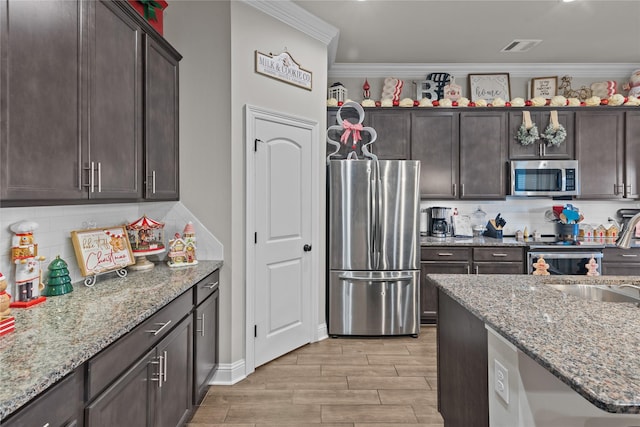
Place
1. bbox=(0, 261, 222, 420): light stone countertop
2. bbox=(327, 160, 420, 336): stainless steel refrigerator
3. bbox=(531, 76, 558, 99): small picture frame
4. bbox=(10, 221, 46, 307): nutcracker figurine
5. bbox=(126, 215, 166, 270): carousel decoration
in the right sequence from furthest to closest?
1. bbox=(531, 76, 558, 99): small picture frame
2. bbox=(327, 160, 420, 336): stainless steel refrigerator
3. bbox=(126, 215, 166, 270): carousel decoration
4. bbox=(10, 221, 46, 307): nutcracker figurine
5. bbox=(0, 261, 222, 420): light stone countertop

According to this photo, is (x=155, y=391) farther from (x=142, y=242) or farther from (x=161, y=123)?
(x=161, y=123)

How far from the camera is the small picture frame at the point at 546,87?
4.53m

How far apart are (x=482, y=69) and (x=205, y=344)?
4.35m

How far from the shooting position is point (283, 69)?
3.19 meters

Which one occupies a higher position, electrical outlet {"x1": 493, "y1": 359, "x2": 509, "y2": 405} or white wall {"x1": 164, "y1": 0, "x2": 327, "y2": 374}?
white wall {"x1": 164, "y1": 0, "x2": 327, "y2": 374}

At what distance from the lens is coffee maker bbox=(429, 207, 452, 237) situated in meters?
4.38

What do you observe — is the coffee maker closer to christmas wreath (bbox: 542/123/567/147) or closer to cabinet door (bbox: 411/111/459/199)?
cabinet door (bbox: 411/111/459/199)

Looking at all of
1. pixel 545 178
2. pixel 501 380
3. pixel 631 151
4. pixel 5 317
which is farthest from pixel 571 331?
pixel 631 151

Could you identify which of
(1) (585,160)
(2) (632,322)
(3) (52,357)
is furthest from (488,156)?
(3) (52,357)

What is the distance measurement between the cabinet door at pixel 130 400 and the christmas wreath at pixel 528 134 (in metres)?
4.17

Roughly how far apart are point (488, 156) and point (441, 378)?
9.73 ft

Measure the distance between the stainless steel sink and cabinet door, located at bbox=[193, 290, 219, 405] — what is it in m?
2.02

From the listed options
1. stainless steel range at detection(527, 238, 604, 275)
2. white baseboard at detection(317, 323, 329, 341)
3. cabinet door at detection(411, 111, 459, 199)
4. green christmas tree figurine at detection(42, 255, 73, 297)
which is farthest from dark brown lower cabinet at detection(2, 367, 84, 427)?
stainless steel range at detection(527, 238, 604, 275)

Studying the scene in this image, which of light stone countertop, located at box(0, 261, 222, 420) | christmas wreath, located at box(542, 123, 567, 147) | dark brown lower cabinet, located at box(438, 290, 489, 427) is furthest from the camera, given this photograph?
christmas wreath, located at box(542, 123, 567, 147)
